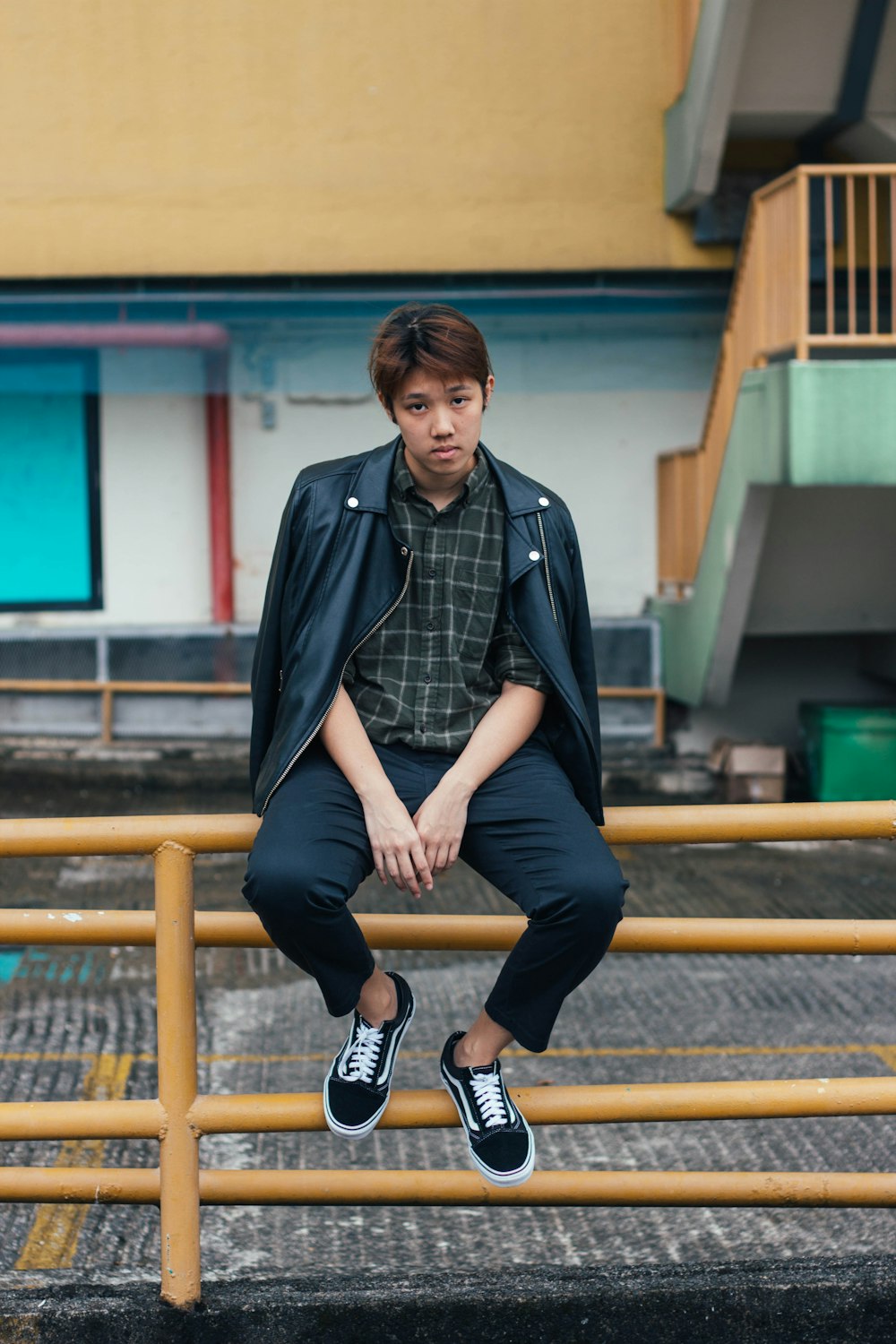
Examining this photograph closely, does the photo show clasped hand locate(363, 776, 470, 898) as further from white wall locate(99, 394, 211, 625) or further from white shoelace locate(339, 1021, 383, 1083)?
white wall locate(99, 394, 211, 625)

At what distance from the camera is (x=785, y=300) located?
8453 millimetres

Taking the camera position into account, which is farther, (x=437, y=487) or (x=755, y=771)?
(x=755, y=771)

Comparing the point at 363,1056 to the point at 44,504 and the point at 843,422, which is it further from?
the point at 44,504

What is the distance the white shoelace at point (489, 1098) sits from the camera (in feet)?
9.06

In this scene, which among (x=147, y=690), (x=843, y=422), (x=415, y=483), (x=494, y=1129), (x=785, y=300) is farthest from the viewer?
(x=147, y=690)

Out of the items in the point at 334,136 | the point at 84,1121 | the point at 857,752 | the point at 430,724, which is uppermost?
the point at 334,136

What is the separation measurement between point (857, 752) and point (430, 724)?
303 inches

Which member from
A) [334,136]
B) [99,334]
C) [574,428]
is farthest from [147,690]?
[334,136]

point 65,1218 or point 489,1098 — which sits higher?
point 489,1098

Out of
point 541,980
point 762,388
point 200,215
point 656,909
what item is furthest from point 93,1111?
point 200,215

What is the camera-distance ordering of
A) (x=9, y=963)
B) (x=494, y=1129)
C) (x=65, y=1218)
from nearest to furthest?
1. (x=494, y=1129)
2. (x=65, y=1218)
3. (x=9, y=963)

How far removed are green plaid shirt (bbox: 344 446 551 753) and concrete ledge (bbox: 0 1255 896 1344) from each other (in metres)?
1.09

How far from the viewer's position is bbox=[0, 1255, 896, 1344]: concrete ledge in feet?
9.25

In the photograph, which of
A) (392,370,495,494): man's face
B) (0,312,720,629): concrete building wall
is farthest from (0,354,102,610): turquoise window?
(392,370,495,494): man's face
